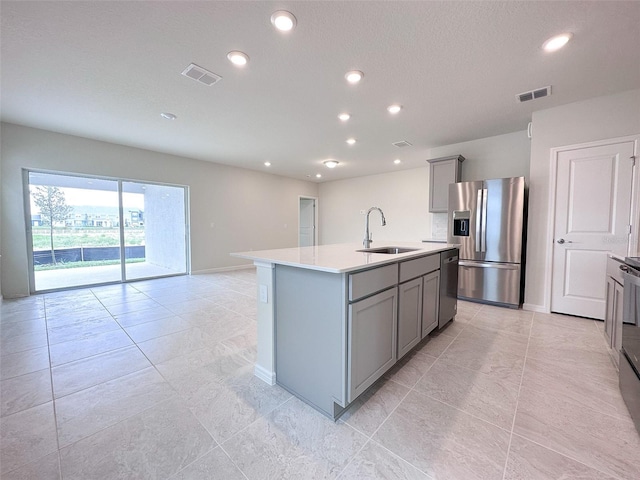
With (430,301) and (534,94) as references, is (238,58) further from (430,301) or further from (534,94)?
(534,94)

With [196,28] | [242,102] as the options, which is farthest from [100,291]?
[196,28]

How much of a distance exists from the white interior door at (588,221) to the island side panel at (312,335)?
3.39m

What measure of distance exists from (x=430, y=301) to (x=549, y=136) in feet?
9.06

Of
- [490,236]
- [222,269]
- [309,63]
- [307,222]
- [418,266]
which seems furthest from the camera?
[307,222]

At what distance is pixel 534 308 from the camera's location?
135 inches

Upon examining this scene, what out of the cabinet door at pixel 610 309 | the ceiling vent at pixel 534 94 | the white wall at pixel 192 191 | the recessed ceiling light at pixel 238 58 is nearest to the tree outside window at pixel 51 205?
the white wall at pixel 192 191

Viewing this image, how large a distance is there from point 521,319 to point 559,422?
1.95 metres

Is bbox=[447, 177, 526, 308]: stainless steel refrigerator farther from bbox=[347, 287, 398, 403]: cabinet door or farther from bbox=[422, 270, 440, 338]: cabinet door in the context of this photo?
bbox=[347, 287, 398, 403]: cabinet door

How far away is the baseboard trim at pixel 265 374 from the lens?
6.17 ft

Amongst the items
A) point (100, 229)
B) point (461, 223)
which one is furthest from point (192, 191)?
point (461, 223)

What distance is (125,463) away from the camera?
1.23 meters

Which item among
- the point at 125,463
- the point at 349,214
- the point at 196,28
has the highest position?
the point at 196,28

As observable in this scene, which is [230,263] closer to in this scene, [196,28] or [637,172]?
[196,28]

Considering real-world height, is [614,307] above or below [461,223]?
below
